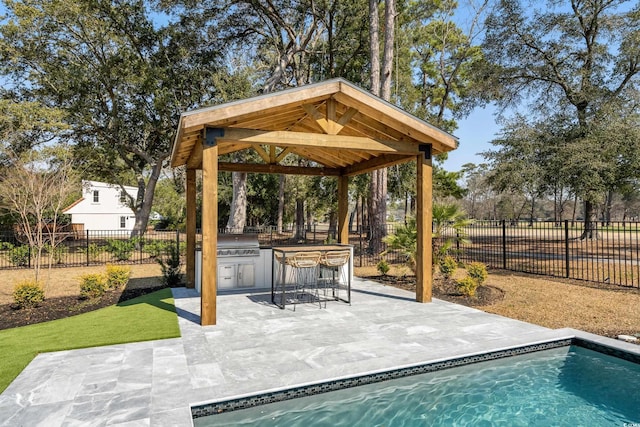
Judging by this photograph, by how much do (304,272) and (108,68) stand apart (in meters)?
14.5

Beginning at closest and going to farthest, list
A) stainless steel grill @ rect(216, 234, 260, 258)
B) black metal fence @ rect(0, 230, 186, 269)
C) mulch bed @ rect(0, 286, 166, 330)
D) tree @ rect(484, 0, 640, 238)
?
1. mulch bed @ rect(0, 286, 166, 330)
2. stainless steel grill @ rect(216, 234, 260, 258)
3. black metal fence @ rect(0, 230, 186, 269)
4. tree @ rect(484, 0, 640, 238)

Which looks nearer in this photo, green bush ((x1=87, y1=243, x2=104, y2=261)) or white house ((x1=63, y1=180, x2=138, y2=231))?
green bush ((x1=87, y1=243, x2=104, y2=261))

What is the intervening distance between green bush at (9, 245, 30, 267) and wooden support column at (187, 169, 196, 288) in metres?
8.53

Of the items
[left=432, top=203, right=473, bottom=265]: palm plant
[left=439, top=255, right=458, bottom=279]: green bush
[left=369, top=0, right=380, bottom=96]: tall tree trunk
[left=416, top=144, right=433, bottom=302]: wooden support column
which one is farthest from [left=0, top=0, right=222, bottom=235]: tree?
[left=439, top=255, right=458, bottom=279]: green bush

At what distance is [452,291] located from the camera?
8.20 metres

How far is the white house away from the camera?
99.9ft

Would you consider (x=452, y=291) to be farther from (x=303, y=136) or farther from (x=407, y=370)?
(x=303, y=136)

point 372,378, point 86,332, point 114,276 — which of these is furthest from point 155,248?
point 372,378

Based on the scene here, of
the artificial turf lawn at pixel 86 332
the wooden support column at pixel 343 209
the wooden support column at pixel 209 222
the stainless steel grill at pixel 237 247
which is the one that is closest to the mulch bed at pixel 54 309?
the artificial turf lawn at pixel 86 332

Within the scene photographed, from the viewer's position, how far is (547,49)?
1692 centimetres

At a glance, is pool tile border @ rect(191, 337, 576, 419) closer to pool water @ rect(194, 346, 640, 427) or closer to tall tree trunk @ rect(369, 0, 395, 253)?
pool water @ rect(194, 346, 640, 427)

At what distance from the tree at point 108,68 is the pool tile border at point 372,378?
15704 mm

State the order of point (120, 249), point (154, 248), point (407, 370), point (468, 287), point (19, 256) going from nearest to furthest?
point (407, 370) < point (468, 287) < point (19, 256) < point (120, 249) < point (154, 248)

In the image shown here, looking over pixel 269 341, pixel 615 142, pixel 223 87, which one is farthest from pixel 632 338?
pixel 223 87
